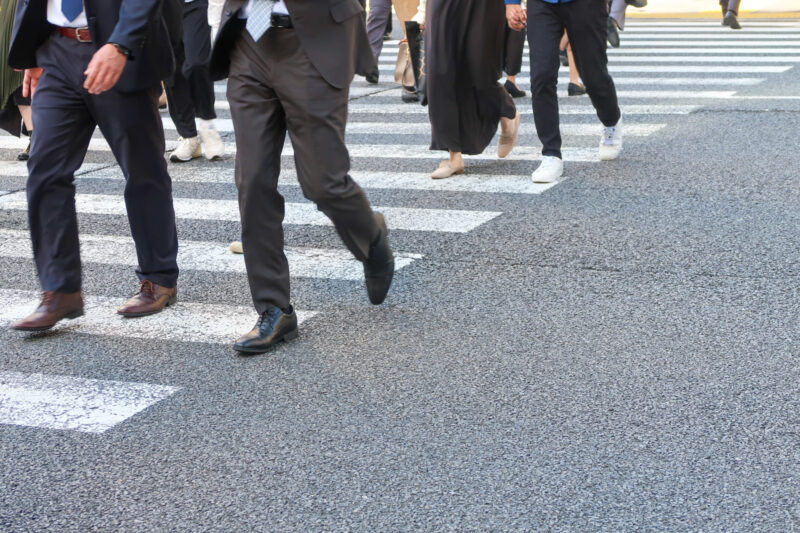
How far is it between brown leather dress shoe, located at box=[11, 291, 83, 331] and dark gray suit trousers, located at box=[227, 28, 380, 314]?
80 cm

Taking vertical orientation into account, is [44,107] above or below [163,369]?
above

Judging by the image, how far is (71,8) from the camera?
407cm

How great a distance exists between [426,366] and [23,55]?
1865 mm

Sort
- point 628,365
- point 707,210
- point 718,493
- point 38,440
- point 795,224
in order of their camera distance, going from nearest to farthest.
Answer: point 718,493, point 38,440, point 628,365, point 795,224, point 707,210

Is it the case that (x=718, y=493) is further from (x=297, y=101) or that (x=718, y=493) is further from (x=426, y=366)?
(x=297, y=101)

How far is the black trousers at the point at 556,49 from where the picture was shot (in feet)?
20.6

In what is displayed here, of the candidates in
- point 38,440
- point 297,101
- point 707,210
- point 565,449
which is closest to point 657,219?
point 707,210

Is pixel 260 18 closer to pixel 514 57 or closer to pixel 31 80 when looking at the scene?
pixel 31 80

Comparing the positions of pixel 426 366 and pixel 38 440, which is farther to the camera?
pixel 426 366

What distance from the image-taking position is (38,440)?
3354 mm

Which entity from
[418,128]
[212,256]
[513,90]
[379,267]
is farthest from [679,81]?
[379,267]

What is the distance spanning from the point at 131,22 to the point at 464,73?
303 centimetres

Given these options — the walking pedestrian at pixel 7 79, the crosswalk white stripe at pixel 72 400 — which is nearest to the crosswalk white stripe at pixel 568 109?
the walking pedestrian at pixel 7 79

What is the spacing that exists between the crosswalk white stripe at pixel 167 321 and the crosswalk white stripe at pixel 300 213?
1444 mm
